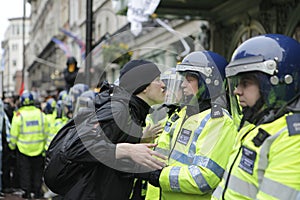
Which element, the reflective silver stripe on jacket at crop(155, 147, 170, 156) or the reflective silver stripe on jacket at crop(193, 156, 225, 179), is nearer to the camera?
the reflective silver stripe on jacket at crop(193, 156, 225, 179)

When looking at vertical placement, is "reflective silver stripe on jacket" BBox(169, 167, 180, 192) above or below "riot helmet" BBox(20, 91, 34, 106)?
below

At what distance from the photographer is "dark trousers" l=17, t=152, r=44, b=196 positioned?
1103 cm

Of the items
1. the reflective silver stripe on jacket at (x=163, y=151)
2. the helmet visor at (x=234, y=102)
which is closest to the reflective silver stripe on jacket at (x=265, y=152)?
the helmet visor at (x=234, y=102)

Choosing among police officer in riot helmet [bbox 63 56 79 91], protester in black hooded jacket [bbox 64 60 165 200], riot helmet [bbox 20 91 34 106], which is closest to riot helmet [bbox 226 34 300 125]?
protester in black hooded jacket [bbox 64 60 165 200]

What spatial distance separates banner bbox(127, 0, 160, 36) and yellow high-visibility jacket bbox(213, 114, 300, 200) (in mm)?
9404

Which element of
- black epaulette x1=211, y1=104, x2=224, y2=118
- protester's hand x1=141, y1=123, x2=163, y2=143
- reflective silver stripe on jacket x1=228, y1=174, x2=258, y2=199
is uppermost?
black epaulette x1=211, y1=104, x2=224, y2=118

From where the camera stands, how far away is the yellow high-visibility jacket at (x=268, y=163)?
254 centimetres

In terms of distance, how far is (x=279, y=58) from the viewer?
2793mm

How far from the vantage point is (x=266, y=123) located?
271 centimetres

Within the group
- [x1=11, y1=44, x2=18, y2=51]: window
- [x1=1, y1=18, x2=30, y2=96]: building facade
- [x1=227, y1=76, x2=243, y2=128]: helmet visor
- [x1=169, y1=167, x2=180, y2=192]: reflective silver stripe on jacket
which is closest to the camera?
[x1=227, y1=76, x2=243, y2=128]: helmet visor

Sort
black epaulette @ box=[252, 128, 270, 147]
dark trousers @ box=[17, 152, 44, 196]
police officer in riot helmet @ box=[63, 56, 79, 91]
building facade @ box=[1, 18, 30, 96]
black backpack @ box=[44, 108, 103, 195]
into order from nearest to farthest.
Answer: black epaulette @ box=[252, 128, 270, 147] < black backpack @ box=[44, 108, 103, 195] < dark trousers @ box=[17, 152, 44, 196] < police officer in riot helmet @ box=[63, 56, 79, 91] < building facade @ box=[1, 18, 30, 96]

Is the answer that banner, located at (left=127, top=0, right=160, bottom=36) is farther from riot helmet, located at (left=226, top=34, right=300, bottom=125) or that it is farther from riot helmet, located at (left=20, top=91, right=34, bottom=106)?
riot helmet, located at (left=226, top=34, right=300, bottom=125)

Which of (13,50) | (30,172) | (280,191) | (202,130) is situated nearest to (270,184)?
(280,191)

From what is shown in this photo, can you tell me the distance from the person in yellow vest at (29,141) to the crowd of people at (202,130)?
256 inches
